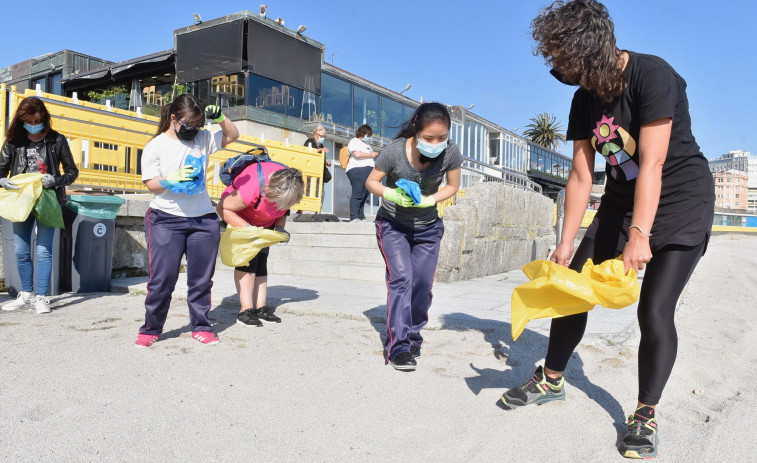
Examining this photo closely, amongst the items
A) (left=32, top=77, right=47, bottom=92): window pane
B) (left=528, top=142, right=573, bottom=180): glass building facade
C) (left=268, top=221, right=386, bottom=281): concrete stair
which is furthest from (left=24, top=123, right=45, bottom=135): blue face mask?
(left=528, top=142, right=573, bottom=180): glass building facade

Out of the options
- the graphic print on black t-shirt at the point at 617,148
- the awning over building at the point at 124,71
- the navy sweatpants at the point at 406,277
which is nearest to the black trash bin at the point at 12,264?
the navy sweatpants at the point at 406,277

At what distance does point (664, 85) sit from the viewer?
235 cm

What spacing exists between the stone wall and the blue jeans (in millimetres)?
4467

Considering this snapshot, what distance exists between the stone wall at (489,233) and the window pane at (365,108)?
827 cm

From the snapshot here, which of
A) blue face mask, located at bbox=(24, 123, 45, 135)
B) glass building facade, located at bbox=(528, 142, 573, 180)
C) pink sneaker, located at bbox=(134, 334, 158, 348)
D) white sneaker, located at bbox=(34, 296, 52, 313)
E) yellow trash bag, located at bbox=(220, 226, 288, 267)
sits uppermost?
glass building facade, located at bbox=(528, 142, 573, 180)

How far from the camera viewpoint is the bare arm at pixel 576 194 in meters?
2.81

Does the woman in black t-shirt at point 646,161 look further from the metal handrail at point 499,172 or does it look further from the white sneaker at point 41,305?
the metal handrail at point 499,172

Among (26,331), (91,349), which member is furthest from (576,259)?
(26,331)

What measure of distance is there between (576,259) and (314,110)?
15451 mm

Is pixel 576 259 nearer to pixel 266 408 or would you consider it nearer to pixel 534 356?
pixel 534 356

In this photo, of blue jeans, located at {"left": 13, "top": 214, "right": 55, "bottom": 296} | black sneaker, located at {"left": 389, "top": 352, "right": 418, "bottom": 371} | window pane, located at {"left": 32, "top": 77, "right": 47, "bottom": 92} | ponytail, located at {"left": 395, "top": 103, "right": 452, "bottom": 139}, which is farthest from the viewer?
window pane, located at {"left": 32, "top": 77, "right": 47, "bottom": 92}

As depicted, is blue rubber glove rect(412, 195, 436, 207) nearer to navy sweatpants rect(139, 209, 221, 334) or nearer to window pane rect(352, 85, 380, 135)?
navy sweatpants rect(139, 209, 221, 334)

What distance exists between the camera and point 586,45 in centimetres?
238

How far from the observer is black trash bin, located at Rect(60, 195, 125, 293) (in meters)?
6.02
